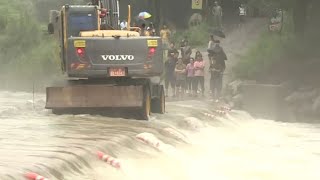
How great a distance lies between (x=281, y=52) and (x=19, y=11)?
76.8ft

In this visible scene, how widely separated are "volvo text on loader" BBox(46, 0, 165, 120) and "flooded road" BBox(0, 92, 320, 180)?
0.42m

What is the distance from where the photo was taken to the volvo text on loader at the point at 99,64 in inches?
572

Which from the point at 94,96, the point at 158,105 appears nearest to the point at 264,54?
the point at 158,105

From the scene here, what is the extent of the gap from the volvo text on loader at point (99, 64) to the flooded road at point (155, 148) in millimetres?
415

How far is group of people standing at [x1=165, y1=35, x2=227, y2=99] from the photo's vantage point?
72.8 feet

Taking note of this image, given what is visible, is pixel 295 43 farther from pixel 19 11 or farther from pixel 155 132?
pixel 19 11

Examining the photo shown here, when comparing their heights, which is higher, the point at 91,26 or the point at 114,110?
the point at 91,26

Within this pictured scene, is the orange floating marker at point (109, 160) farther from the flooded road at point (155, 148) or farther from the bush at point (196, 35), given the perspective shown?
the bush at point (196, 35)

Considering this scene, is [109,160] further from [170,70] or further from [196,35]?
[196,35]

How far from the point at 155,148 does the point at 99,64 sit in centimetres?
332

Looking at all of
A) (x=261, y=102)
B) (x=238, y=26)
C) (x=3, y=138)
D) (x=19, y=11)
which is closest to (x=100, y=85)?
(x=3, y=138)

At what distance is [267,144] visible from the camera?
1562cm

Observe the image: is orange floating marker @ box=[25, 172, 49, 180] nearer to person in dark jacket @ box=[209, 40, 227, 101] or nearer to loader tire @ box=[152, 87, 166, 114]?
loader tire @ box=[152, 87, 166, 114]

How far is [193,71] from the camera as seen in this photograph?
22922mm
